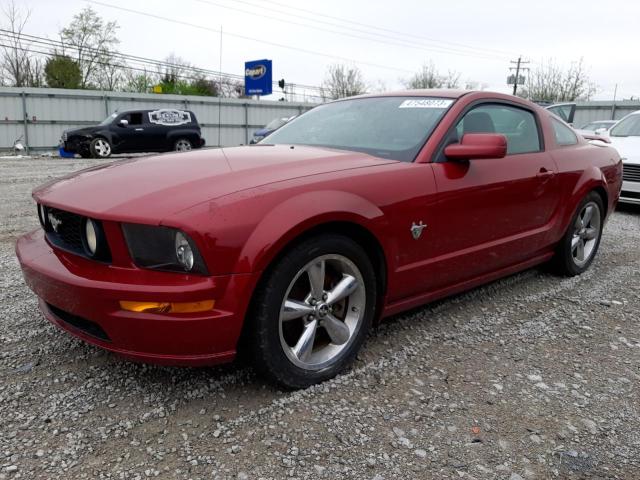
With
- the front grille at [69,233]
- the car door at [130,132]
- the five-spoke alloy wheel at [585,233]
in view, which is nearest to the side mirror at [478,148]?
the five-spoke alloy wheel at [585,233]

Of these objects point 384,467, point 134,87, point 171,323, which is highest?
point 134,87

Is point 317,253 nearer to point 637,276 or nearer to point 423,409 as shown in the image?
point 423,409

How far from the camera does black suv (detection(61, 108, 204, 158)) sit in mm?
15289

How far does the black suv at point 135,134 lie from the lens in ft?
50.2

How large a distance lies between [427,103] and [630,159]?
5484 mm

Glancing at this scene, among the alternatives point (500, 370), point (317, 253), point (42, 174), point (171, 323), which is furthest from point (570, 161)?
point (42, 174)

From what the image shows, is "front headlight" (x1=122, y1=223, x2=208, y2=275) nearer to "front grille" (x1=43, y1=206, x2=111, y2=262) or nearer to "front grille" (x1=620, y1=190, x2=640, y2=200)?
"front grille" (x1=43, y1=206, x2=111, y2=262)

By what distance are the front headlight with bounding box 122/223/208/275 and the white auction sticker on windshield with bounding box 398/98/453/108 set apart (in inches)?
73.2

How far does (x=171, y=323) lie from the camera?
1943 mm

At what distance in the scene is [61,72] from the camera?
31.3 metres

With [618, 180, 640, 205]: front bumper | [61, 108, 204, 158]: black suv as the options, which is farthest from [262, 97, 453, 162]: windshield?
[61, 108, 204, 158]: black suv

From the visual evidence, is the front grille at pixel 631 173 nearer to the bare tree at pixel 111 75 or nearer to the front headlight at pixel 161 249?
the front headlight at pixel 161 249

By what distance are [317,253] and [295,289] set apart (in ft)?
0.66

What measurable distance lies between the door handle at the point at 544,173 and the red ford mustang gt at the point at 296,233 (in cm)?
1
